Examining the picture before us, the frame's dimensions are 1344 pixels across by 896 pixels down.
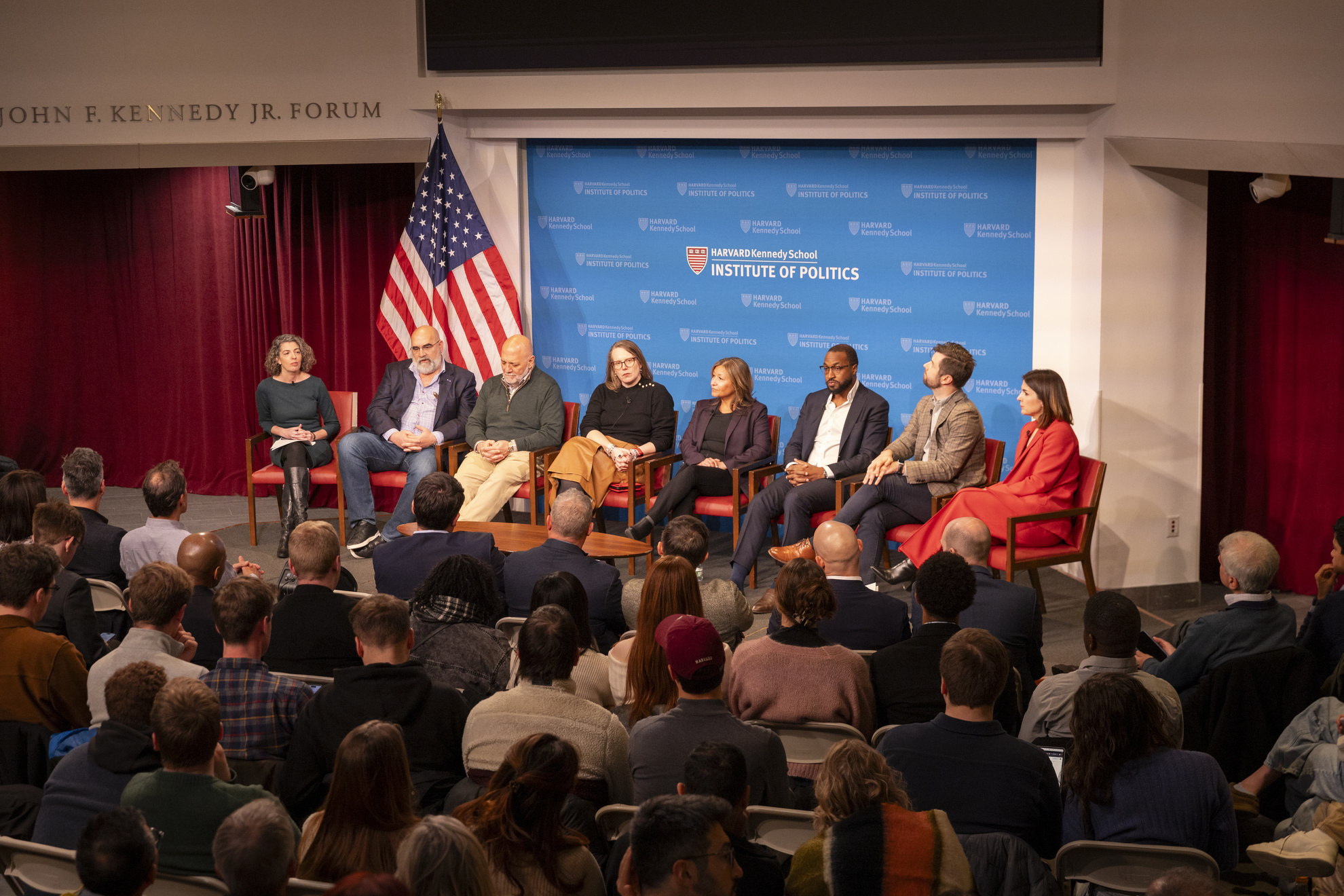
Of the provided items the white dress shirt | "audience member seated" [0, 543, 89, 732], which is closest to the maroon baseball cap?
"audience member seated" [0, 543, 89, 732]

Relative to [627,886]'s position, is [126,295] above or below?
above

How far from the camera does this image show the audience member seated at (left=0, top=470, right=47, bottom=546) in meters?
4.98

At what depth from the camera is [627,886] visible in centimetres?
246

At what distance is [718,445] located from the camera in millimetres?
7566

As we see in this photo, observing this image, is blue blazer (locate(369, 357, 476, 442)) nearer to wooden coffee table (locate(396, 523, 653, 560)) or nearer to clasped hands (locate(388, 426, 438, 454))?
clasped hands (locate(388, 426, 438, 454))

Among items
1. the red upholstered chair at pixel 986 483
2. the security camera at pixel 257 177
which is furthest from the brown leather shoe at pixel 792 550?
the security camera at pixel 257 177

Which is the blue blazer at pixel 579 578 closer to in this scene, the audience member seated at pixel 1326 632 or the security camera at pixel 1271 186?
the audience member seated at pixel 1326 632

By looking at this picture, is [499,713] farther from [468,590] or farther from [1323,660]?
[1323,660]

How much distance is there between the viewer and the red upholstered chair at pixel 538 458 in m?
7.63

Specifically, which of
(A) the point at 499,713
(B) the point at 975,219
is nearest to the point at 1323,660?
(A) the point at 499,713

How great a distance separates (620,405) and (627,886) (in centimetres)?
546

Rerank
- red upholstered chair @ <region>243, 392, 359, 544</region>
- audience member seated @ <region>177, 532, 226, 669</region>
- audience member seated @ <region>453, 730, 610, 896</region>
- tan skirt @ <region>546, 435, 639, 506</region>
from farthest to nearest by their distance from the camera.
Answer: red upholstered chair @ <region>243, 392, 359, 544</region> < tan skirt @ <region>546, 435, 639, 506</region> < audience member seated @ <region>177, 532, 226, 669</region> < audience member seated @ <region>453, 730, 610, 896</region>

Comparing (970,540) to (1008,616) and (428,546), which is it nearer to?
(1008,616)

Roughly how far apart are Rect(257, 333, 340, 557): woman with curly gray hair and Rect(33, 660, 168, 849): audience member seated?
4819mm
